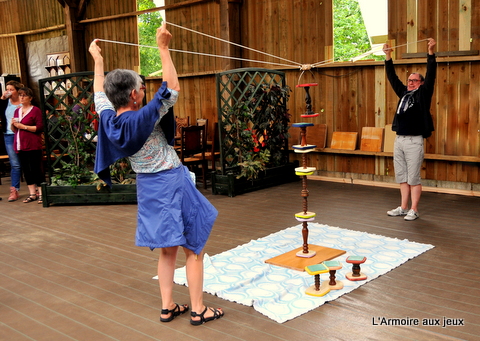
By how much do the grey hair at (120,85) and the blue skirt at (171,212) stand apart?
421 millimetres

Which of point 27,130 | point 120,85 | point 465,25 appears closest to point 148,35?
point 27,130

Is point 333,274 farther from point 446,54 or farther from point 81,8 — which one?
point 81,8

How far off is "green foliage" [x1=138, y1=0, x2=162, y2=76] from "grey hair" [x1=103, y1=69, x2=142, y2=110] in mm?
7334

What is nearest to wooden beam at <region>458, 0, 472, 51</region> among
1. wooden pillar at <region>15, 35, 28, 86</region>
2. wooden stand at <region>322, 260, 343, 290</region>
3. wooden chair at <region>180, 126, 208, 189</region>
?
wooden chair at <region>180, 126, 208, 189</region>

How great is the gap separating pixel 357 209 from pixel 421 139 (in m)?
1.08

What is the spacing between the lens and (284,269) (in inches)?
154

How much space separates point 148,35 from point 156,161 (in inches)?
301

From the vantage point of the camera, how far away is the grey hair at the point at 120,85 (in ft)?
9.10

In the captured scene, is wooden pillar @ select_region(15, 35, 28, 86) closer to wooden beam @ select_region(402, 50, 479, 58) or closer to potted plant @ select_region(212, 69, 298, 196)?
potted plant @ select_region(212, 69, 298, 196)

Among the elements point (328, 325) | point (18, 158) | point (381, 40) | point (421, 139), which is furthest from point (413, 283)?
point (18, 158)

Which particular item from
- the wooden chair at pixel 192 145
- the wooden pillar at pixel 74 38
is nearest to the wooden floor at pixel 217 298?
the wooden chair at pixel 192 145

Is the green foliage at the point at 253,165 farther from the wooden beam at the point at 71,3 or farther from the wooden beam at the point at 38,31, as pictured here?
the wooden beam at the point at 38,31

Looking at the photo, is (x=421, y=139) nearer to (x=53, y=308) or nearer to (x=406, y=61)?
(x=406, y=61)

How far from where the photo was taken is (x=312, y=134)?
25.4ft
